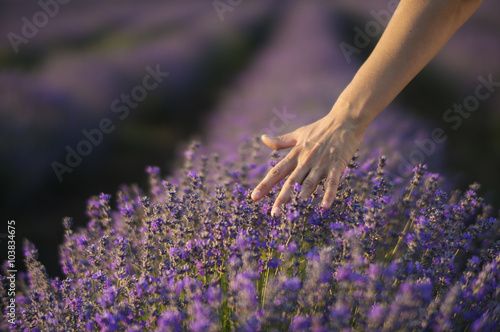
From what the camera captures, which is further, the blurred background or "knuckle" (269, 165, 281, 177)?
the blurred background

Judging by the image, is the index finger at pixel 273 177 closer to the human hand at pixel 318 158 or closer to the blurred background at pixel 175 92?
the human hand at pixel 318 158

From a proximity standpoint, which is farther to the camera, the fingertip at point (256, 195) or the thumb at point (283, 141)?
the thumb at point (283, 141)

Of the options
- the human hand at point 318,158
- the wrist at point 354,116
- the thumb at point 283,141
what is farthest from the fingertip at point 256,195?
the wrist at point 354,116

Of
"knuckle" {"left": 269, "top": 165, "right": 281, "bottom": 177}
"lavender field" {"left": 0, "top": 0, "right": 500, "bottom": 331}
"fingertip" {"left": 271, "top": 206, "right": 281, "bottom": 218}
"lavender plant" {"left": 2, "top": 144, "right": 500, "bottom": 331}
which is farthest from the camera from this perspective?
"knuckle" {"left": 269, "top": 165, "right": 281, "bottom": 177}

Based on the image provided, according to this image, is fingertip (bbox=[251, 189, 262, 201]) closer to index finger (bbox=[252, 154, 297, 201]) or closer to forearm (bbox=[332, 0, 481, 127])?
index finger (bbox=[252, 154, 297, 201])

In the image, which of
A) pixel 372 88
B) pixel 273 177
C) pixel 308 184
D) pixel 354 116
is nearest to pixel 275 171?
pixel 273 177

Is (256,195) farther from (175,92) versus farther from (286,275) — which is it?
(175,92)

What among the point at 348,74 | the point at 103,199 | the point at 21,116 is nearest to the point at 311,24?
the point at 348,74

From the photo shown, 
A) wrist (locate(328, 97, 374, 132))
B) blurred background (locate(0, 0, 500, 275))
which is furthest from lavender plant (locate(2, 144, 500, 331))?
blurred background (locate(0, 0, 500, 275))
